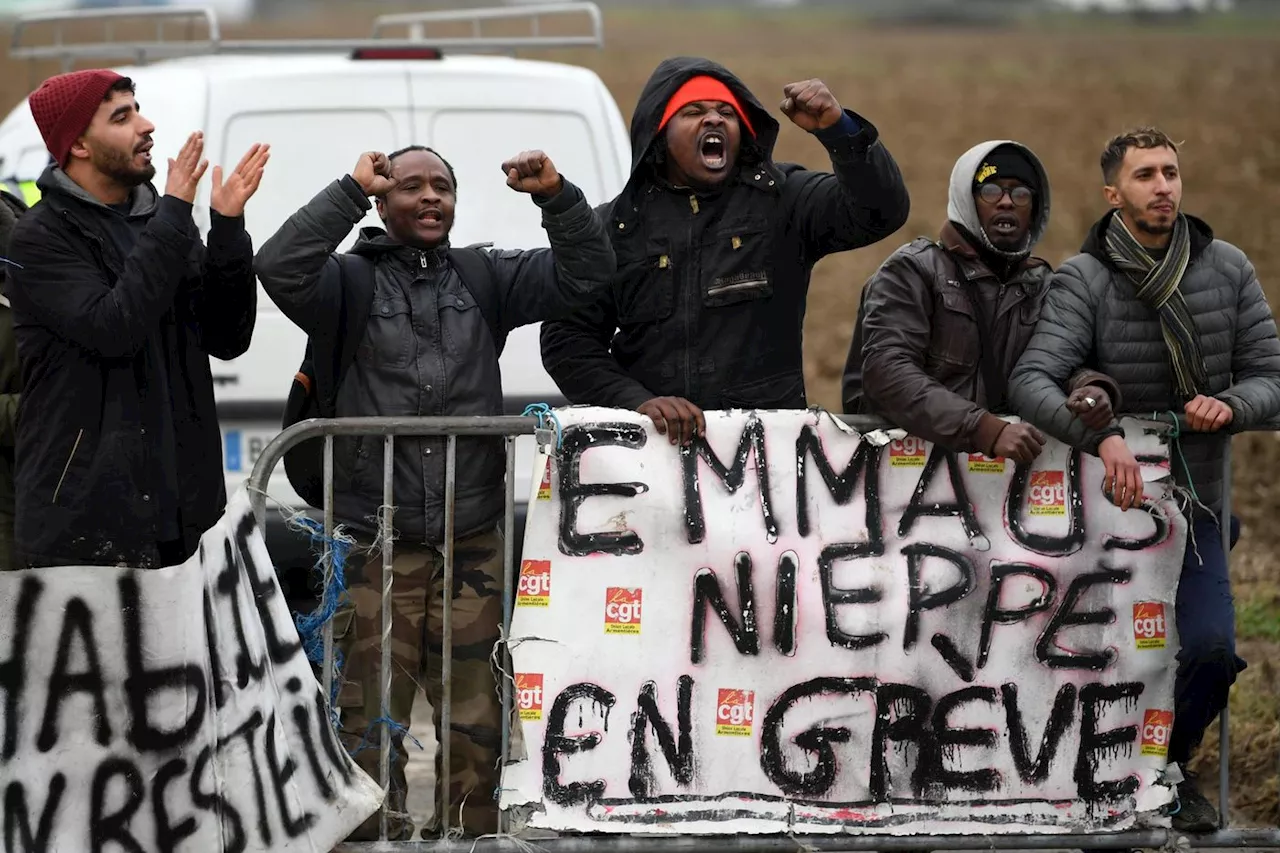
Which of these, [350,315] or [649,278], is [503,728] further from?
[649,278]

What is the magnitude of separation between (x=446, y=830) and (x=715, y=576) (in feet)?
3.21

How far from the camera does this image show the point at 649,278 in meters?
5.16

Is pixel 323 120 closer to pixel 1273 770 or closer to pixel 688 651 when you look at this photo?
pixel 688 651

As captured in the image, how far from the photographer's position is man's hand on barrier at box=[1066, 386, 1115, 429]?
4.68 metres

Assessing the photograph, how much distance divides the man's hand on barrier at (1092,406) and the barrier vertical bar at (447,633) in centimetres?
161

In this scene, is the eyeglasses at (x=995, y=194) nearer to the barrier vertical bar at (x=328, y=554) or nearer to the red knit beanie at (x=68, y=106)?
the barrier vertical bar at (x=328, y=554)

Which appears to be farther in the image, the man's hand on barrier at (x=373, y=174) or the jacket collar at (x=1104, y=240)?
the jacket collar at (x=1104, y=240)

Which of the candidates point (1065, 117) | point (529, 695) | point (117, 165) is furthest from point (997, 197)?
point (1065, 117)

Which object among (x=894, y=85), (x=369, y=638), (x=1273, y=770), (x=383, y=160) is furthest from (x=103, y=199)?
(x=894, y=85)

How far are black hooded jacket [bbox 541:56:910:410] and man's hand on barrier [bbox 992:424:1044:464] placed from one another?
26.3 inches

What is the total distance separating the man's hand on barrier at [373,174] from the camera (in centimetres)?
477

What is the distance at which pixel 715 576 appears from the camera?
482 cm

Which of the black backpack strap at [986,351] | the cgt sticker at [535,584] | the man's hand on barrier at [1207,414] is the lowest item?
the cgt sticker at [535,584]

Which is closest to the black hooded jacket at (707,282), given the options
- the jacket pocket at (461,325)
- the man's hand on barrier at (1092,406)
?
the jacket pocket at (461,325)
